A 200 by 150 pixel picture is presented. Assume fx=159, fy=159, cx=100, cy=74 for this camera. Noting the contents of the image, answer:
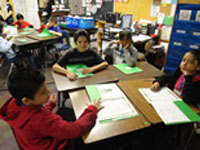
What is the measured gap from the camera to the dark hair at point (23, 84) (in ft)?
2.75

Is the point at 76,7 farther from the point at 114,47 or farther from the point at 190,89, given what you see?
the point at 190,89

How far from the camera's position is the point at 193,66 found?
1349 millimetres

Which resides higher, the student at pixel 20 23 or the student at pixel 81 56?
the student at pixel 20 23

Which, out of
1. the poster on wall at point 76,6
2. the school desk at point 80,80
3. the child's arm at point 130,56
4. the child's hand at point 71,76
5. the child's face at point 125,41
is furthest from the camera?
the poster on wall at point 76,6

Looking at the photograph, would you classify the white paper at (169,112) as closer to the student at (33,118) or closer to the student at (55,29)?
the student at (33,118)

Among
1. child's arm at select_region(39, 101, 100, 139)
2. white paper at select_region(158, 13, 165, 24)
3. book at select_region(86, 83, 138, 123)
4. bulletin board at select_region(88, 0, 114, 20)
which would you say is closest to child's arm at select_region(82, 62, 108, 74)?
book at select_region(86, 83, 138, 123)

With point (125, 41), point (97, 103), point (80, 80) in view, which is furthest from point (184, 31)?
point (97, 103)

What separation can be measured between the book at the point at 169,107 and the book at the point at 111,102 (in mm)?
185

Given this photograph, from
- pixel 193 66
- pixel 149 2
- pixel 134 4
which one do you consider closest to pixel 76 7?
pixel 134 4

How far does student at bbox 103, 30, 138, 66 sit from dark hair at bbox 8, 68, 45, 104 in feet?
4.28

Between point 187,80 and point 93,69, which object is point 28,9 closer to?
point 93,69

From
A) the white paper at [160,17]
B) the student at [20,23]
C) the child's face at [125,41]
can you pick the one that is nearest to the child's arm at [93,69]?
the child's face at [125,41]

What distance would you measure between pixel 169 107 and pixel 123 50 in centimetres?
118

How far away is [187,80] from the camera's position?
1.32 m
